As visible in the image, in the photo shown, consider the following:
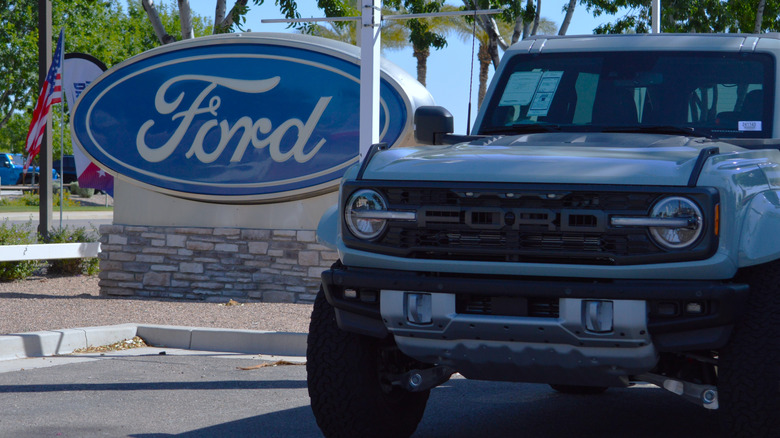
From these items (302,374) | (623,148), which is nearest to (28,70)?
(302,374)

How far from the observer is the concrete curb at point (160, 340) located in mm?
8477

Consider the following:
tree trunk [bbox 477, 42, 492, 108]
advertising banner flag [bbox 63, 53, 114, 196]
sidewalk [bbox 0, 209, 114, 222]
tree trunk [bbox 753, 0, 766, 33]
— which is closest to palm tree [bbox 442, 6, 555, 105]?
tree trunk [bbox 477, 42, 492, 108]

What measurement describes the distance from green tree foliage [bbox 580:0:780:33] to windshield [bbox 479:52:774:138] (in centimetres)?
2347

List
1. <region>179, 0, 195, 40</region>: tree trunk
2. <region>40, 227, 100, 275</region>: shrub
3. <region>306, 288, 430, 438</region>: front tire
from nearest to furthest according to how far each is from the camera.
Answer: <region>306, 288, 430, 438</region>: front tire, <region>40, 227, 100, 275</region>: shrub, <region>179, 0, 195, 40</region>: tree trunk

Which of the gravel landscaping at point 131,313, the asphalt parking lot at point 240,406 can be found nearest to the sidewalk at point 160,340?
the asphalt parking lot at point 240,406

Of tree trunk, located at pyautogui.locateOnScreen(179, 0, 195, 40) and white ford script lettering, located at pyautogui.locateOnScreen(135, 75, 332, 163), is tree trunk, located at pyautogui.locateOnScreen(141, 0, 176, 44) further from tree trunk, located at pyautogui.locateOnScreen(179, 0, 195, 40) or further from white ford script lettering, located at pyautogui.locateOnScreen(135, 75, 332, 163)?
white ford script lettering, located at pyautogui.locateOnScreen(135, 75, 332, 163)

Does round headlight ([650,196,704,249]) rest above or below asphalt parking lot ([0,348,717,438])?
above

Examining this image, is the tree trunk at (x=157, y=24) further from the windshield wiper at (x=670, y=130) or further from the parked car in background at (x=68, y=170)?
the parked car in background at (x=68, y=170)

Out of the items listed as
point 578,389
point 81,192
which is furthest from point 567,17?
point 81,192

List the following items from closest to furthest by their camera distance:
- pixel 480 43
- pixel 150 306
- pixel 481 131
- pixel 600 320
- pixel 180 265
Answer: pixel 600 320 → pixel 481 131 → pixel 150 306 → pixel 180 265 → pixel 480 43

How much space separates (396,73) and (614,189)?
747 cm

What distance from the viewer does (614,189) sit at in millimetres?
4184

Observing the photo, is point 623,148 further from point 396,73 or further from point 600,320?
point 396,73

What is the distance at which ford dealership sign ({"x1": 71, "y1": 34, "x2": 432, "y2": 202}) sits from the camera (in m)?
11.5
